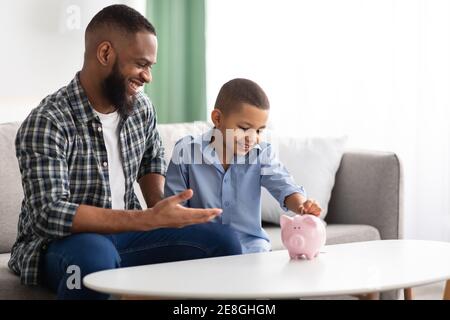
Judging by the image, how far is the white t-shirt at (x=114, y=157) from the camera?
2.25 meters

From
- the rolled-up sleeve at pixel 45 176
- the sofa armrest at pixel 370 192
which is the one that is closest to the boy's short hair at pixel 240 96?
the rolled-up sleeve at pixel 45 176

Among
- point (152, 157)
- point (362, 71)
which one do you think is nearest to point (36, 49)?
point (152, 157)

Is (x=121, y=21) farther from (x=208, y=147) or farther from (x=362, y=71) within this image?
(x=362, y=71)

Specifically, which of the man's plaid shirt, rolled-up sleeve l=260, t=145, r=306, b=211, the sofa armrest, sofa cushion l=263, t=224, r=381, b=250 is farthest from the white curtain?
the man's plaid shirt

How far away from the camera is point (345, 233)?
2977mm

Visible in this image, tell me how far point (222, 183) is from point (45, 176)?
1.70 feet

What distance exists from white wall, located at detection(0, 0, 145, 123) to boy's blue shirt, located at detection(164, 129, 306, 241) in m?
1.06

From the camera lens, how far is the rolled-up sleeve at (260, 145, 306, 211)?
233cm

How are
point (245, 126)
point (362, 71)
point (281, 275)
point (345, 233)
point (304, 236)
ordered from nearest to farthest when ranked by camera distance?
point (281, 275) < point (304, 236) < point (245, 126) < point (345, 233) < point (362, 71)

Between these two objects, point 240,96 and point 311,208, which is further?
point 240,96

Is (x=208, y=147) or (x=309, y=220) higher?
(x=208, y=147)
